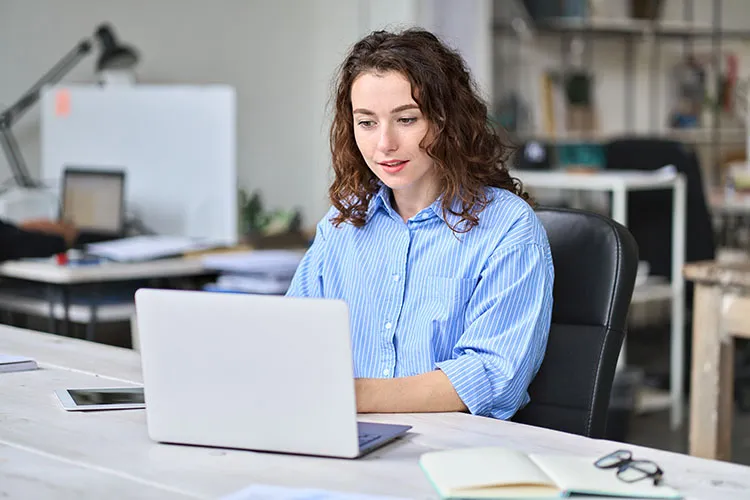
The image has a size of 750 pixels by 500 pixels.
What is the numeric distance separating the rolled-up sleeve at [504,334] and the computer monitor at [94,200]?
2308mm

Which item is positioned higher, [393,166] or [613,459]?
[393,166]

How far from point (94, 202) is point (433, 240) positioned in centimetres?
233

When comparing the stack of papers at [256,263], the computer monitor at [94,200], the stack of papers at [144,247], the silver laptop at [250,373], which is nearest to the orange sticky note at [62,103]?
the computer monitor at [94,200]

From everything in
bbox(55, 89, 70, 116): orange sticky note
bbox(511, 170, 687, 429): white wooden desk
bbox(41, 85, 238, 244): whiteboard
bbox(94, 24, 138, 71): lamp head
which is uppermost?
bbox(94, 24, 138, 71): lamp head

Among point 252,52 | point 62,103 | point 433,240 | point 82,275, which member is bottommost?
point 82,275

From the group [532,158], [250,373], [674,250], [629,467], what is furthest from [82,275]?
[532,158]

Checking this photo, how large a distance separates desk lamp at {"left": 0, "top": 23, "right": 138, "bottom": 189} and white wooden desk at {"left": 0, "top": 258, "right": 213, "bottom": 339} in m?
0.95

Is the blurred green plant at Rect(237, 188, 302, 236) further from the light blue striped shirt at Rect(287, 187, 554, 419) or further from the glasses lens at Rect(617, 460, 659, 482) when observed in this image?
the glasses lens at Rect(617, 460, 659, 482)

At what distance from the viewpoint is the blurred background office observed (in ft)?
12.8

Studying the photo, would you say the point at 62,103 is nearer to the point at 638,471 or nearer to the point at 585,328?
the point at 585,328

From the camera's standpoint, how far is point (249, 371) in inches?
50.0

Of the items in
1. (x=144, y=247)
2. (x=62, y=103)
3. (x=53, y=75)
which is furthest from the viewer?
(x=53, y=75)

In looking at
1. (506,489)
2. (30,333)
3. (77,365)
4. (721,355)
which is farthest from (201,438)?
(721,355)

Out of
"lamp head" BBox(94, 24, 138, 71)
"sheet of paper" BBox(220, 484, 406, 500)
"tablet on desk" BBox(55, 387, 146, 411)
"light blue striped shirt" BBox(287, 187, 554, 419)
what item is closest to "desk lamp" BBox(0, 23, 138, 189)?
"lamp head" BBox(94, 24, 138, 71)
